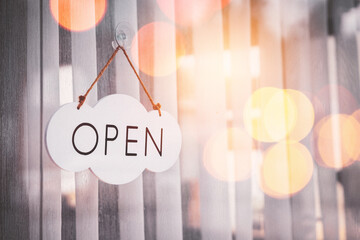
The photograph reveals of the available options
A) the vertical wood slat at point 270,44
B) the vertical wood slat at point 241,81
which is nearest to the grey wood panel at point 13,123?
the vertical wood slat at point 241,81

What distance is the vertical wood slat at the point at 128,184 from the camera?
100cm

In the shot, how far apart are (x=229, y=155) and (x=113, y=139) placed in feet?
1.45

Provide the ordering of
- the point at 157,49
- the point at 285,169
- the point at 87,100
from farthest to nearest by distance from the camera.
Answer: the point at 285,169, the point at 157,49, the point at 87,100

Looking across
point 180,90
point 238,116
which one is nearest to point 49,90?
point 180,90

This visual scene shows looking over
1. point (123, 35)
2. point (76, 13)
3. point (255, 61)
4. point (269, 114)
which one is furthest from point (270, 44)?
point (76, 13)

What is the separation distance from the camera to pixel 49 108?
0.95 metres

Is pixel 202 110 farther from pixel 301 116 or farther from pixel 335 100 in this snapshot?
pixel 335 100

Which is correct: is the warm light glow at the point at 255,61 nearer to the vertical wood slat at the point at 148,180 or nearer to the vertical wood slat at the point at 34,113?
the vertical wood slat at the point at 148,180

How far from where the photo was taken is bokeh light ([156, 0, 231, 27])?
1.13 meters

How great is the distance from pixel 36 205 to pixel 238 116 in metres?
0.64

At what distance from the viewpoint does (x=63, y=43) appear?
978 mm

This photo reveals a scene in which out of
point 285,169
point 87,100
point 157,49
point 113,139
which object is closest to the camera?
point 113,139

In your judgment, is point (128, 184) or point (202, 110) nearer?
point (128, 184)

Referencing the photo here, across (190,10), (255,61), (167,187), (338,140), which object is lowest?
(167,187)
